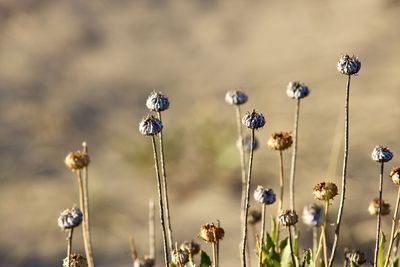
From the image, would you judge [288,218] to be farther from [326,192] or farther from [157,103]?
[157,103]

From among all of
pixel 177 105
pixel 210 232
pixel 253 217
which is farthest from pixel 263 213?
pixel 177 105

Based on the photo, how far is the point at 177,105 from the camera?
25.6ft

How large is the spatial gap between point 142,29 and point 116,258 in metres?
4.23

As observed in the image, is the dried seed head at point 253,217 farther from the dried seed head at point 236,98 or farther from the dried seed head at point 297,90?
the dried seed head at point 297,90

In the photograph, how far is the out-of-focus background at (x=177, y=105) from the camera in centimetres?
618

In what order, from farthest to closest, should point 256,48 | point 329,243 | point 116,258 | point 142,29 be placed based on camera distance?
point 142,29, point 256,48, point 116,258, point 329,243

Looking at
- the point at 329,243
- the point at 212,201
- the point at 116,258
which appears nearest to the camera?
the point at 329,243

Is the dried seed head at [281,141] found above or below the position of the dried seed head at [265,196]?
above

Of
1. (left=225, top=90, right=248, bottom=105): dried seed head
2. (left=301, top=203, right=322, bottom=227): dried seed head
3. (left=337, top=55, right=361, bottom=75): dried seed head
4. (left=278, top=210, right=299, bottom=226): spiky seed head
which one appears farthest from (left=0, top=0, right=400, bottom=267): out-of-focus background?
(left=337, top=55, right=361, bottom=75): dried seed head

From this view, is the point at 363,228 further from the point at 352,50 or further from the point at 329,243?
the point at 352,50

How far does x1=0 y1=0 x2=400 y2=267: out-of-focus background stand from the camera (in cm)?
618

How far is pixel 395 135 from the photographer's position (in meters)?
6.55

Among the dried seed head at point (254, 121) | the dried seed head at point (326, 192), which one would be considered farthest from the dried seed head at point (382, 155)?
the dried seed head at point (254, 121)

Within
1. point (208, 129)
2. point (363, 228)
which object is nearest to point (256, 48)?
point (208, 129)
